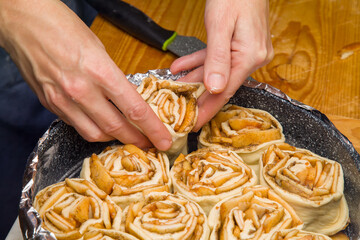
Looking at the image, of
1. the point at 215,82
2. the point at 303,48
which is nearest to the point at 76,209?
the point at 215,82

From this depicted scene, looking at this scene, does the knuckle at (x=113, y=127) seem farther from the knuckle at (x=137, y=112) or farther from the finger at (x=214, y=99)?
the finger at (x=214, y=99)

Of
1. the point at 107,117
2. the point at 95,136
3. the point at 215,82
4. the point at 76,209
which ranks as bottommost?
the point at 76,209

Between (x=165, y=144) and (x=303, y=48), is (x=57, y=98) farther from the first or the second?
(x=303, y=48)

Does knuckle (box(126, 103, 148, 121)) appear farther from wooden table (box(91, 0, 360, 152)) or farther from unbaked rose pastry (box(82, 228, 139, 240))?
wooden table (box(91, 0, 360, 152))

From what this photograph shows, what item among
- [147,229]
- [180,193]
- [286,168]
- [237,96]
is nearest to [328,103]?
[237,96]

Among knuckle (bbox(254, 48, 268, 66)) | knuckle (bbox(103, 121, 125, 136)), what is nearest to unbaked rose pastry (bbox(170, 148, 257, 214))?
knuckle (bbox(103, 121, 125, 136))
